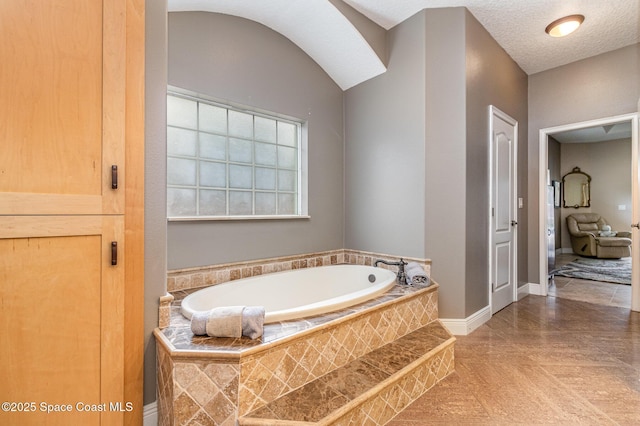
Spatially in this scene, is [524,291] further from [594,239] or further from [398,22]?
[594,239]

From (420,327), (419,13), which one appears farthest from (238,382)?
(419,13)

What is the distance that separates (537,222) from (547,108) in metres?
1.45

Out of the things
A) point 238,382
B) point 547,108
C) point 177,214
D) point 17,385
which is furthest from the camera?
point 547,108

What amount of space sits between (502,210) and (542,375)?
67.3 inches

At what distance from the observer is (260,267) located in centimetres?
257

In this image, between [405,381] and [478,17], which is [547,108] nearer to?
[478,17]

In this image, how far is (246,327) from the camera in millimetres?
1323

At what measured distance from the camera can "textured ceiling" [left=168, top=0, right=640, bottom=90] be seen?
2414mm

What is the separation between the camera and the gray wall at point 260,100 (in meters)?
2.21

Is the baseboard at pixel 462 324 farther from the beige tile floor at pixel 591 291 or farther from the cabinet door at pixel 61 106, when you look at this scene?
the cabinet door at pixel 61 106

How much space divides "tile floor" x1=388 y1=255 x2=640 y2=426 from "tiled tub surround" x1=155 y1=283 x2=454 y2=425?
0.52ft

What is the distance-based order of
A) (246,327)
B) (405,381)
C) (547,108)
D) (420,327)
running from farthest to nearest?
1. (547,108)
2. (420,327)
3. (405,381)
4. (246,327)

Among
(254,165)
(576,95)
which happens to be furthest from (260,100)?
(576,95)

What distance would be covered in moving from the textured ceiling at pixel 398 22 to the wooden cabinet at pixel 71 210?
1.28 metres
